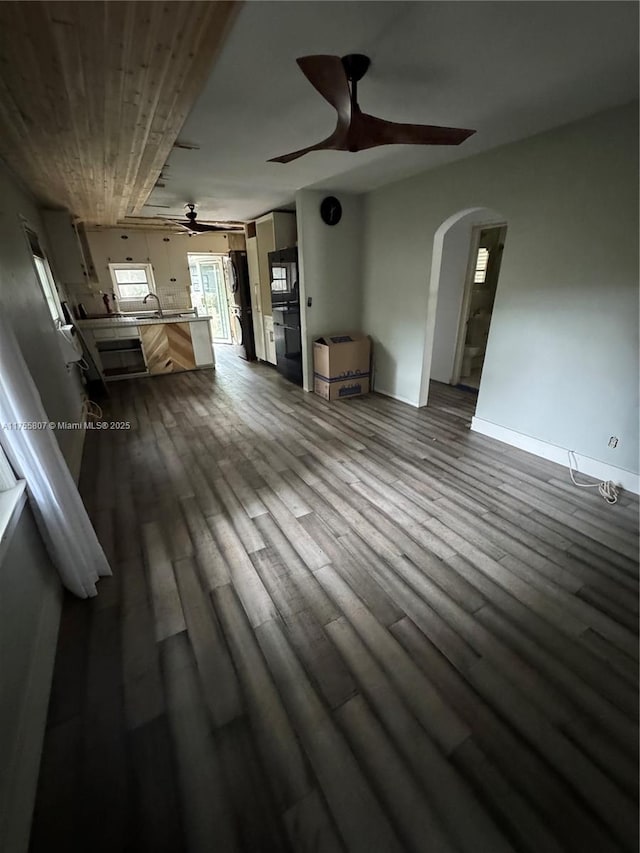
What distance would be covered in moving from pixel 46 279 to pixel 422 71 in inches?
176

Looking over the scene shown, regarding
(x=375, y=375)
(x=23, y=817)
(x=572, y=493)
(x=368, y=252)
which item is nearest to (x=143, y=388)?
(x=375, y=375)

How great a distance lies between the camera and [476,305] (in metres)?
5.34

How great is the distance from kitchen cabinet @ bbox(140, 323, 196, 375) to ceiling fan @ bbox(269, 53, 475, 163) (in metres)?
4.46

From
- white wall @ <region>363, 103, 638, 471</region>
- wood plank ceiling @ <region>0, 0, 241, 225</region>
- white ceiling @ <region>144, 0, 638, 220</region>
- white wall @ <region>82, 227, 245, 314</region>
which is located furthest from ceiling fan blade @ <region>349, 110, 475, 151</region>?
white wall @ <region>82, 227, 245, 314</region>

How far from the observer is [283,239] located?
5.26 metres

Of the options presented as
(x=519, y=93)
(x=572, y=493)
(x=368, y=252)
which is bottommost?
(x=572, y=493)

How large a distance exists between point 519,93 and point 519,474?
98.8 inches

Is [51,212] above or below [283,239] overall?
above

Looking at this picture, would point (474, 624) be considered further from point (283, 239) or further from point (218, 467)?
point (283, 239)

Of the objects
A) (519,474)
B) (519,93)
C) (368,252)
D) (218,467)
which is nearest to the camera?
(519,93)

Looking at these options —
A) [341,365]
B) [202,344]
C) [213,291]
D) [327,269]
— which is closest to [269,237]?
[327,269]

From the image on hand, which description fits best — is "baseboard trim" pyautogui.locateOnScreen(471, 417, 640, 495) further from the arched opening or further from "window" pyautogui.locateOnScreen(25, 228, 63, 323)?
"window" pyautogui.locateOnScreen(25, 228, 63, 323)

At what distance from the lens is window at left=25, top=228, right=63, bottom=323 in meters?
3.67

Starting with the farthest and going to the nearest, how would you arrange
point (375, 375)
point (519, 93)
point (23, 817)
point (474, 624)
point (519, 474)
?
1. point (375, 375)
2. point (519, 474)
3. point (519, 93)
4. point (474, 624)
5. point (23, 817)
